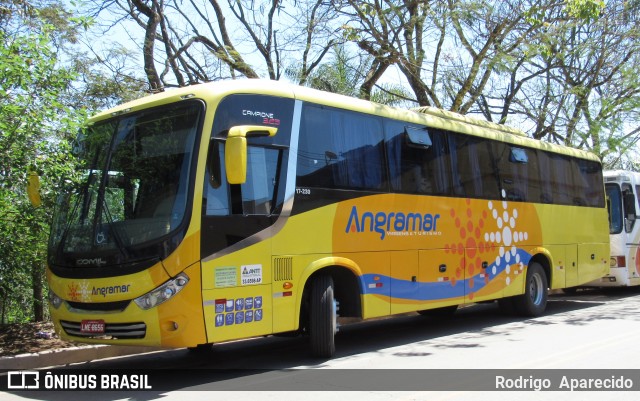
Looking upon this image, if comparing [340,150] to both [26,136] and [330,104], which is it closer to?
[330,104]

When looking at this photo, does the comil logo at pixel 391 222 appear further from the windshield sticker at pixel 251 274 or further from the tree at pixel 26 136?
the tree at pixel 26 136

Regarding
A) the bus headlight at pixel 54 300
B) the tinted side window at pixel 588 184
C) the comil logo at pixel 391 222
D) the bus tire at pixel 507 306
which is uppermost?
the tinted side window at pixel 588 184

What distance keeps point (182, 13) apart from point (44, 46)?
8.61 meters

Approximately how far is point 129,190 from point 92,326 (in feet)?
5.12

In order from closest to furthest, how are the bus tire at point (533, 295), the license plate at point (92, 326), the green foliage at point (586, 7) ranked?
the license plate at point (92, 326)
the green foliage at point (586, 7)
the bus tire at point (533, 295)

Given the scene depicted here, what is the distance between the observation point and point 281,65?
1560cm

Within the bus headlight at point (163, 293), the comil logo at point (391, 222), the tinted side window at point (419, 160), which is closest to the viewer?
the bus headlight at point (163, 293)

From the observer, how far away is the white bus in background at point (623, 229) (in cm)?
1598

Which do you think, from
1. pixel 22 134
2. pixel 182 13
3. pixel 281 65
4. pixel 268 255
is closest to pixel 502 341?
pixel 268 255

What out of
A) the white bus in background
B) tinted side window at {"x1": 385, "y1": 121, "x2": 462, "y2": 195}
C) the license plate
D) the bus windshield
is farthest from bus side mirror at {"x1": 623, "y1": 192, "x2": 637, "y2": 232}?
the license plate

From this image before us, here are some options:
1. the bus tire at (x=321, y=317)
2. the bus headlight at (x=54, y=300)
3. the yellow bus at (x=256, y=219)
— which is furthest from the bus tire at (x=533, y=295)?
the bus headlight at (x=54, y=300)

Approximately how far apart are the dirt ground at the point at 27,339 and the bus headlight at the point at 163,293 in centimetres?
312

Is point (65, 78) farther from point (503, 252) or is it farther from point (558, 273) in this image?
point (558, 273)

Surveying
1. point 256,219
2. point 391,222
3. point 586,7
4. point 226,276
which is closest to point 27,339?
point 226,276
